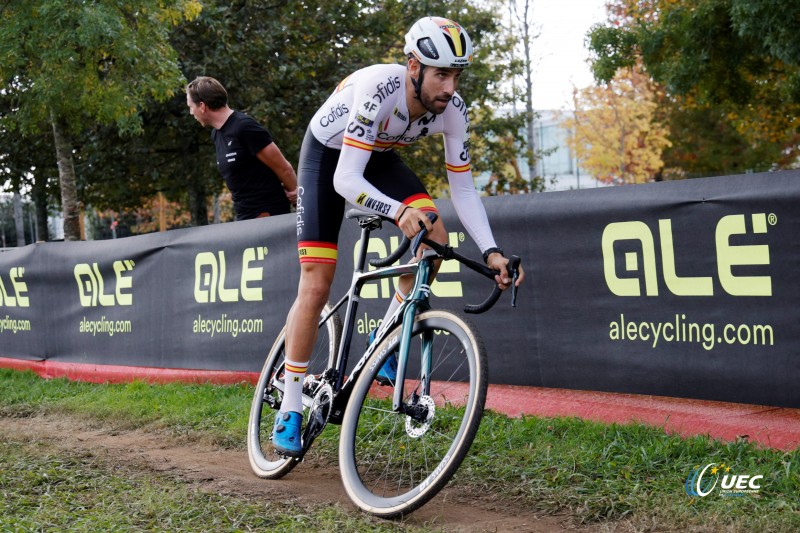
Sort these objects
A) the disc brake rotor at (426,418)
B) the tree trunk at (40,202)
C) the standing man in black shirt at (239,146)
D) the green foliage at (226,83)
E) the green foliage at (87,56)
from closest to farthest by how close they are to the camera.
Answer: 1. the disc brake rotor at (426,418)
2. the standing man in black shirt at (239,146)
3. the green foliage at (87,56)
4. the green foliage at (226,83)
5. the tree trunk at (40,202)

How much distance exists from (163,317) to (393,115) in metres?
5.26

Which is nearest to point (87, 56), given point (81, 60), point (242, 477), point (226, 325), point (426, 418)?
point (81, 60)

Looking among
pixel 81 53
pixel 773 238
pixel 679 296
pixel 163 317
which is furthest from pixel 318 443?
pixel 81 53

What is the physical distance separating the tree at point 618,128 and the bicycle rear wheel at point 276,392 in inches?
1513

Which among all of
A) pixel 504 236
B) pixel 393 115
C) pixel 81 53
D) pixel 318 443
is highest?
pixel 81 53

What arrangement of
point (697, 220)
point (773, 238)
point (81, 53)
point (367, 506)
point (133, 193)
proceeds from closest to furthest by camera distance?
point (367, 506) → point (773, 238) → point (697, 220) → point (81, 53) → point (133, 193)

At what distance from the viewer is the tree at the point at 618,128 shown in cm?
4216

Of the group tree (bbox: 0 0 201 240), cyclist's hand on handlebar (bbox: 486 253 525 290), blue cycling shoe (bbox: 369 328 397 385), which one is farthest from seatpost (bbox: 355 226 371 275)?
tree (bbox: 0 0 201 240)

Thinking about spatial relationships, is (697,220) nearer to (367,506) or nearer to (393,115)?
(393,115)

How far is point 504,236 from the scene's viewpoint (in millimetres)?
6000

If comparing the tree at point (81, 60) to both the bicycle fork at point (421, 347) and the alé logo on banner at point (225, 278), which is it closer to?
the alé logo on banner at point (225, 278)

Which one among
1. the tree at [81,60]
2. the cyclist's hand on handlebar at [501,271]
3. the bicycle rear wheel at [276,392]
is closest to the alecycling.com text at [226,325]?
the bicycle rear wheel at [276,392]

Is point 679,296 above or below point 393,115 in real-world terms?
below

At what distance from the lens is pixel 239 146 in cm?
719
